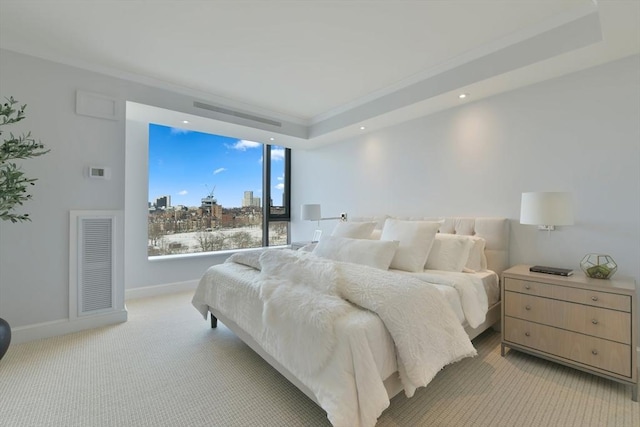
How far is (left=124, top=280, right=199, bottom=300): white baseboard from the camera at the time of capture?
400cm

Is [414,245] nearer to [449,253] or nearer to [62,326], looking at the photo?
[449,253]

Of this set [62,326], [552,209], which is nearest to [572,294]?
[552,209]

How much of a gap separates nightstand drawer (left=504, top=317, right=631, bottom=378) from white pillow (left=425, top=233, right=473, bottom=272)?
58cm

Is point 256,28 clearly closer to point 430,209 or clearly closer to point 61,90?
point 61,90

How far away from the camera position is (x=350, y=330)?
1.42 m

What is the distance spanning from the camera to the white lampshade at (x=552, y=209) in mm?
2238

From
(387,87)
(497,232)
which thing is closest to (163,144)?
(387,87)

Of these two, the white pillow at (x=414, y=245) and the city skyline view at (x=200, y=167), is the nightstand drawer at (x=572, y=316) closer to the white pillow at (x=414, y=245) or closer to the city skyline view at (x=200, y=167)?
the white pillow at (x=414, y=245)

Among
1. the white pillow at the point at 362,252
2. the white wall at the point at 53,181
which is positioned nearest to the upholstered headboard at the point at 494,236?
the white pillow at the point at 362,252

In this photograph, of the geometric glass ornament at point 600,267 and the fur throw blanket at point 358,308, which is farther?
the geometric glass ornament at point 600,267

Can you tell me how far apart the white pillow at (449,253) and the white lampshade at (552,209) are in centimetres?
57

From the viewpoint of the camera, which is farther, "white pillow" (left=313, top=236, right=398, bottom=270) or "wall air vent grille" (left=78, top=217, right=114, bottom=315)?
"wall air vent grille" (left=78, top=217, right=114, bottom=315)

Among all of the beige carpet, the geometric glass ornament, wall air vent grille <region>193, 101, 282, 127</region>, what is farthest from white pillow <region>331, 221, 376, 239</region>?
wall air vent grille <region>193, 101, 282, 127</region>

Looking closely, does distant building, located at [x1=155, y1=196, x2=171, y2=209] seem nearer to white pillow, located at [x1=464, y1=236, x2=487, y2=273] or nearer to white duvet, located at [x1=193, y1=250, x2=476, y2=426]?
white duvet, located at [x1=193, y1=250, x2=476, y2=426]
